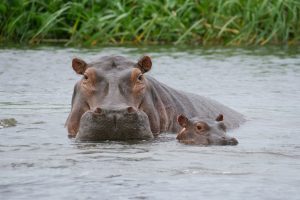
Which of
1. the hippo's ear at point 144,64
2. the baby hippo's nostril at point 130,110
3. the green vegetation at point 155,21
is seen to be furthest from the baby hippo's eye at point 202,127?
the green vegetation at point 155,21

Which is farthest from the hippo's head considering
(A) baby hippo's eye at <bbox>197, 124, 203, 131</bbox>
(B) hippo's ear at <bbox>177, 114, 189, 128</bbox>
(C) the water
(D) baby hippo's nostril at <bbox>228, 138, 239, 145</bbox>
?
(D) baby hippo's nostril at <bbox>228, 138, 239, 145</bbox>

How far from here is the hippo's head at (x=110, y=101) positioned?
7.84 metres

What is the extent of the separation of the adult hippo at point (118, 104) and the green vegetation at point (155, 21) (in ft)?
31.0

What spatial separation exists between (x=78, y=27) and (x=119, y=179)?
1345 cm

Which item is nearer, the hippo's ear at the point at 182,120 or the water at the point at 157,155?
the water at the point at 157,155

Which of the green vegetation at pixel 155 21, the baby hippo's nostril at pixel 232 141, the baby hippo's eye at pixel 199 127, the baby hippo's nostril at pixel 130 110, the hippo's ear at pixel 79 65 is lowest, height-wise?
the green vegetation at pixel 155 21

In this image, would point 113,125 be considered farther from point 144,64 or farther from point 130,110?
point 144,64

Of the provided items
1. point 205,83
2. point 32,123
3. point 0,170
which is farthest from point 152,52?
point 0,170

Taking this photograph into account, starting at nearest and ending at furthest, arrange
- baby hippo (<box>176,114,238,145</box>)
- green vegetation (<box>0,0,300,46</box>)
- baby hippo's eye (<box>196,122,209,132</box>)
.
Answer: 1. baby hippo (<box>176,114,238,145</box>)
2. baby hippo's eye (<box>196,122,209,132</box>)
3. green vegetation (<box>0,0,300,46</box>)

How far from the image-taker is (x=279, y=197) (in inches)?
228

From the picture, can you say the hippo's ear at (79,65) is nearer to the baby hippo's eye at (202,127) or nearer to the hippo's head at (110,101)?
the hippo's head at (110,101)

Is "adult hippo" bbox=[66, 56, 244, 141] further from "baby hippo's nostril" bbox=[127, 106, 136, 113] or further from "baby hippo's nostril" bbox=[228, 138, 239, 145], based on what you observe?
"baby hippo's nostril" bbox=[228, 138, 239, 145]

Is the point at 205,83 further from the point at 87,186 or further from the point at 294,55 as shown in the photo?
the point at 87,186

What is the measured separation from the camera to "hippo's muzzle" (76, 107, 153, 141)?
7.79 metres
